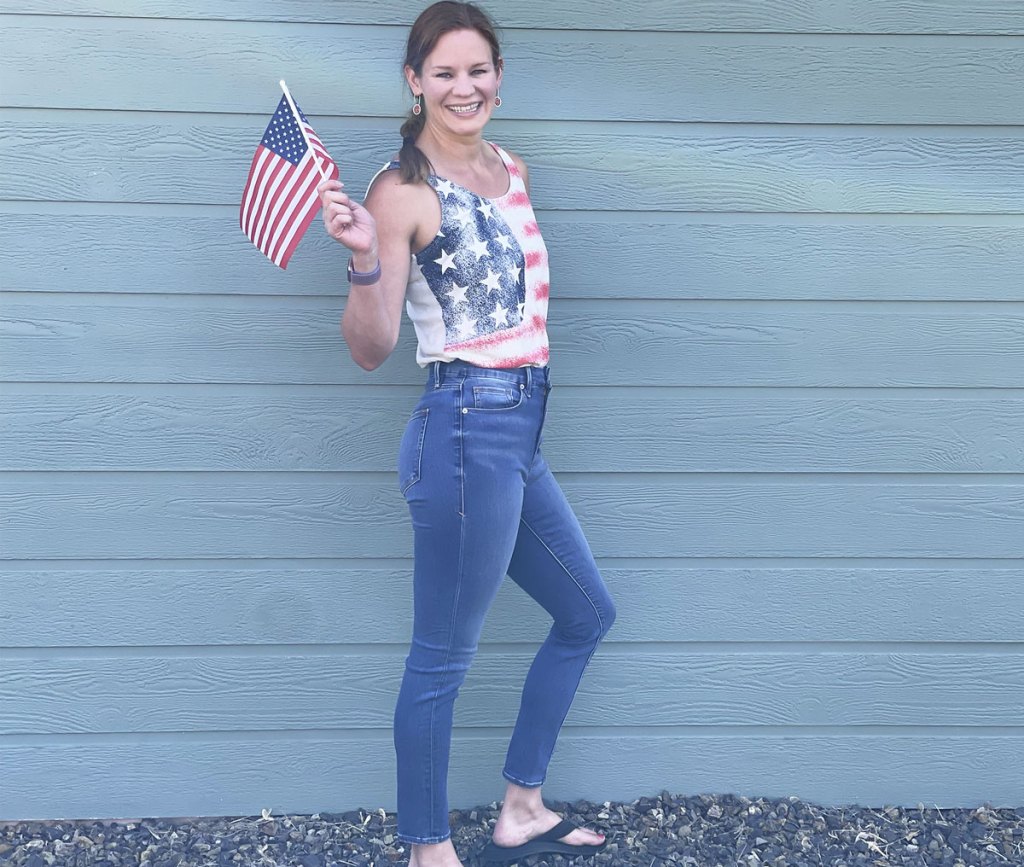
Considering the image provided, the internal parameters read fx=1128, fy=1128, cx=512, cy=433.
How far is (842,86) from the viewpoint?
2.70m

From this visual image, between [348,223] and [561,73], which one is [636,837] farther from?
[561,73]

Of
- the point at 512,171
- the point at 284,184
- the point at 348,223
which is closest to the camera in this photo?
the point at 348,223

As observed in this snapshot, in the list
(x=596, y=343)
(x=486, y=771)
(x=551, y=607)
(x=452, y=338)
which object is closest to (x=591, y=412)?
(x=596, y=343)

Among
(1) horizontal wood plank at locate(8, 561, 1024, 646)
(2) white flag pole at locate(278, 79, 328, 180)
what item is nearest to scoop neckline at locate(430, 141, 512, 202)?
(2) white flag pole at locate(278, 79, 328, 180)

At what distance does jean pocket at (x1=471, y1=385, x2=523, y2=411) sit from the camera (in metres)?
2.27

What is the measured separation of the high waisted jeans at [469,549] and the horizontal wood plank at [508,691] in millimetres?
373

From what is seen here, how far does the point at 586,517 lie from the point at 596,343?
447mm

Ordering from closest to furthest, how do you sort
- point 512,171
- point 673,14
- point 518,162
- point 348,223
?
point 348,223
point 512,171
point 518,162
point 673,14

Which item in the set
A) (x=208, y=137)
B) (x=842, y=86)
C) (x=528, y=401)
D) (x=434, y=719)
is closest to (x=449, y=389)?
(x=528, y=401)

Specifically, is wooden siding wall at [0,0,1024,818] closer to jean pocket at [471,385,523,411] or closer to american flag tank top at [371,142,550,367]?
american flag tank top at [371,142,550,367]

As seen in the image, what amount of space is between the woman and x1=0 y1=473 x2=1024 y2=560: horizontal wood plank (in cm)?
49

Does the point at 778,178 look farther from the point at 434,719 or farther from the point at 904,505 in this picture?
the point at 434,719

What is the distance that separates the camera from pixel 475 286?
90.0 inches

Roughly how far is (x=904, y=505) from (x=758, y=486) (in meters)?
0.38
